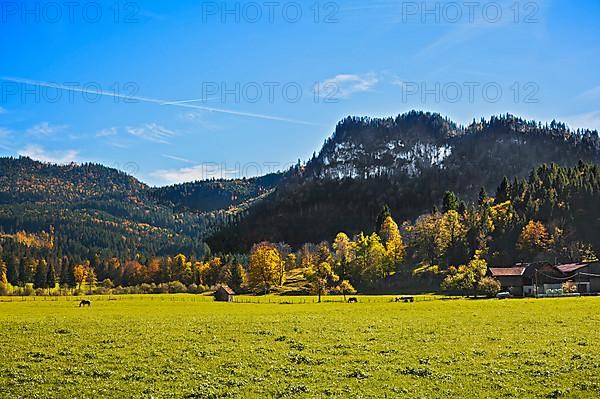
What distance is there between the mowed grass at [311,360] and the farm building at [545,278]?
197 feet

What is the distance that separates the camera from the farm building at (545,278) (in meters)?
104

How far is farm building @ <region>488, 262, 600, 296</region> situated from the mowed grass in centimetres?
6007

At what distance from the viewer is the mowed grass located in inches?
963

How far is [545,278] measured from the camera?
363 ft

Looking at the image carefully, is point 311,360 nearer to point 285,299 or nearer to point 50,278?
point 285,299

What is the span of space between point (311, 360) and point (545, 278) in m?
93.7

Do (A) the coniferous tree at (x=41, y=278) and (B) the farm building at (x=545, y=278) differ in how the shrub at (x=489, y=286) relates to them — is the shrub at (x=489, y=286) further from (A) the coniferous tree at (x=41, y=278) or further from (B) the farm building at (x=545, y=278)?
(A) the coniferous tree at (x=41, y=278)

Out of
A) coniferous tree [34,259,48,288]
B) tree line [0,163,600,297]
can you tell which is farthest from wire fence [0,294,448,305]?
coniferous tree [34,259,48,288]

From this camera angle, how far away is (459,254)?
458ft

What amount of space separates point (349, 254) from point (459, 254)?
95.9 feet

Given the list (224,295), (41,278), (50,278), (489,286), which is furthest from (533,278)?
(41,278)

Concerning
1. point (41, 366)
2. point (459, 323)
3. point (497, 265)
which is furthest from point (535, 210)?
point (41, 366)

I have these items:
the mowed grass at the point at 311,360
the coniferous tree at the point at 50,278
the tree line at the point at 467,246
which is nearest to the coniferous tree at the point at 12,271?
the coniferous tree at the point at 50,278

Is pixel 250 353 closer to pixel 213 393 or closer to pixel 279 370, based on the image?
pixel 279 370
